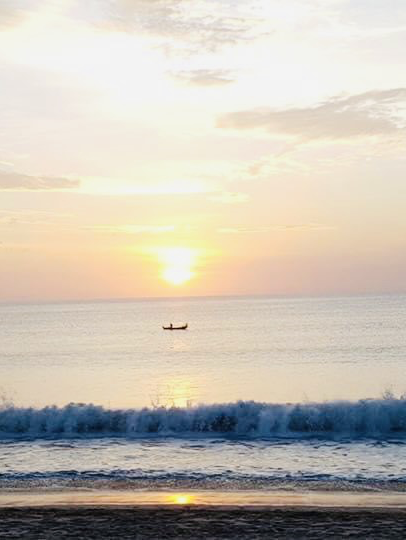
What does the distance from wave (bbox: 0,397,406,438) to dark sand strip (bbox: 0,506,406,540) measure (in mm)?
12007

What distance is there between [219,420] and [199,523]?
14446 millimetres

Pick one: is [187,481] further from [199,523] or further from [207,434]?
[207,434]

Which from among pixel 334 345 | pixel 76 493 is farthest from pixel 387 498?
pixel 334 345

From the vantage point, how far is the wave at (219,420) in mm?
26453

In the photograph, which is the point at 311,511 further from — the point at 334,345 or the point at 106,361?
the point at 334,345

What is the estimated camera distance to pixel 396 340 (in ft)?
308

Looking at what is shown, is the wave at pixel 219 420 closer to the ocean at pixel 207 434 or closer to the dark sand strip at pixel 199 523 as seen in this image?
the ocean at pixel 207 434

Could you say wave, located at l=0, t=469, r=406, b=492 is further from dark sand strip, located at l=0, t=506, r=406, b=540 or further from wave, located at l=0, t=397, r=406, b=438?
wave, located at l=0, t=397, r=406, b=438

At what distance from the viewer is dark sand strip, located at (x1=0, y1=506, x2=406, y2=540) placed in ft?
40.2

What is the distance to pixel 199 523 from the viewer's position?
1305cm

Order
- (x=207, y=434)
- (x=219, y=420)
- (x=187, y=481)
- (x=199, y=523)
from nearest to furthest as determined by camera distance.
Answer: (x=199, y=523) < (x=187, y=481) < (x=207, y=434) < (x=219, y=420)

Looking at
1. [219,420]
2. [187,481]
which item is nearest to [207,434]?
[219,420]

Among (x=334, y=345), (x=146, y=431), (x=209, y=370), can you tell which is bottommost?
(x=146, y=431)

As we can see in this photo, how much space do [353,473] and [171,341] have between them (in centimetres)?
9240
